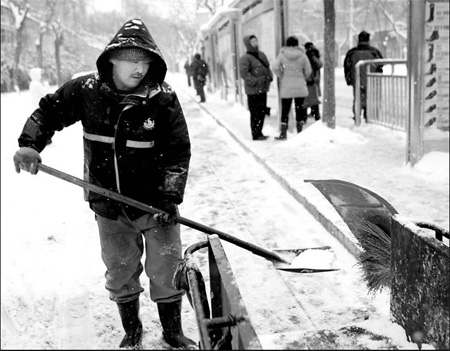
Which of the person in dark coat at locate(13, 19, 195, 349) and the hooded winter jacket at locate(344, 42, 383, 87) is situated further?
the hooded winter jacket at locate(344, 42, 383, 87)

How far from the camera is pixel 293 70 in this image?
796cm

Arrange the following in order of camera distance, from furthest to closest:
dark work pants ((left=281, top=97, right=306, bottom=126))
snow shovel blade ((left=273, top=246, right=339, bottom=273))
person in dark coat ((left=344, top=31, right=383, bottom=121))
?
person in dark coat ((left=344, top=31, right=383, bottom=121))
dark work pants ((left=281, top=97, right=306, bottom=126))
snow shovel blade ((left=273, top=246, right=339, bottom=273))

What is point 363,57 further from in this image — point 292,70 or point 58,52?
point 58,52

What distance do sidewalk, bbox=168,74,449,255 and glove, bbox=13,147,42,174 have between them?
137 cm

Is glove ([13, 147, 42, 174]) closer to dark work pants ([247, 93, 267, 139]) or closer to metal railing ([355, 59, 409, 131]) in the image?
metal railing ([355, 59, 409, 131])

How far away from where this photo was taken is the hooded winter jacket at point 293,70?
26.1ft

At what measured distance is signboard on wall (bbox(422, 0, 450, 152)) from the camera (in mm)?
5453

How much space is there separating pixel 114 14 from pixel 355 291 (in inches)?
75.9

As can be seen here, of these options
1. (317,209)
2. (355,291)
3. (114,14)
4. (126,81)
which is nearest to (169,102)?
(126,81)

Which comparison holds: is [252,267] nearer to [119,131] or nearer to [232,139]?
[119,131]

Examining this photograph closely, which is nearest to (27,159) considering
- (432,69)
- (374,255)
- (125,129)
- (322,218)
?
(125,129)

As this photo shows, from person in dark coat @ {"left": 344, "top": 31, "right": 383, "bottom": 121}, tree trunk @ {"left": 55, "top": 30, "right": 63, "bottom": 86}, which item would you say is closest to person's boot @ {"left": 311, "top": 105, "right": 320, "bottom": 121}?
person in dark coat @ {"left": 344, "top": 31, "right": 383, "bottom": 121}

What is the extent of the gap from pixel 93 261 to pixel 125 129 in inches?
49.0

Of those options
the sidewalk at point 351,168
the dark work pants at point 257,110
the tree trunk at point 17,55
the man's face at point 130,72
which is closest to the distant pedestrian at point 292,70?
the dark work pants at point 257,110
